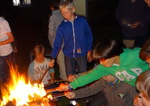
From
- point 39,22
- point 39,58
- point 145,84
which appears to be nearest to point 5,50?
point 39,58

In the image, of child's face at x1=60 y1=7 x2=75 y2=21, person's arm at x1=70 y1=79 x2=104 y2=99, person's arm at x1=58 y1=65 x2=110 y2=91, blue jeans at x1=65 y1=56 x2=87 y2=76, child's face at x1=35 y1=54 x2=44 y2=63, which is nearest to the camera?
person's arm at x1=58 y1=65 x2=110 y2=91

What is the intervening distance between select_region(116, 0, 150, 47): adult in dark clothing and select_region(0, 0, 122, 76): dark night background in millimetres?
3803

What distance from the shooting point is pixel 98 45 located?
3.86 metres

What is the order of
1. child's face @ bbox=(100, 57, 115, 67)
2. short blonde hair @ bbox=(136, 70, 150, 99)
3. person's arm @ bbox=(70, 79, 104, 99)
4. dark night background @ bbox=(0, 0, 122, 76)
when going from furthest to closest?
dark night background @ bbox=(0, 0, 122, 76) → person's arm @ bbox=(70, 79, 104, 99) → child's face @ bbox=(100, 57, 115, 67) → short blonde hair @ bbox=(136, 70, 150, 99)

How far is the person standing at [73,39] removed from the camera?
18.2 feet

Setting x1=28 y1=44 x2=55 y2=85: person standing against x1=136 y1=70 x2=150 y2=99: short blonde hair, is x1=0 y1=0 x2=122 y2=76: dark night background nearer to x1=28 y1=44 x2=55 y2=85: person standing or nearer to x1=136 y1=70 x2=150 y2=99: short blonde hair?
x1=28 y1=44 x2=55 y2=85: person standing

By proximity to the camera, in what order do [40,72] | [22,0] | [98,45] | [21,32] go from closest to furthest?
[98,45], [40,72], [21,32], [22,0]

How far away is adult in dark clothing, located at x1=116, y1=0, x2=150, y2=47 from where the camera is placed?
612 cm

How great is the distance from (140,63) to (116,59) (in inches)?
14.3

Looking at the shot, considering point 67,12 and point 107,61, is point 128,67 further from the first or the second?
point 67,12

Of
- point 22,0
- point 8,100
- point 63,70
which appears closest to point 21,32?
point 22,0

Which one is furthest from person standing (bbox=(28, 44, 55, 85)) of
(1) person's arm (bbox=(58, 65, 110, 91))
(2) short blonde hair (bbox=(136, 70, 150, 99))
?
(2) short blonde hair (bbox=(136, 70, 150, 99))

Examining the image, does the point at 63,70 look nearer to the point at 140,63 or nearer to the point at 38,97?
the point at 38,97

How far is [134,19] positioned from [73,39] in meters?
1.62
